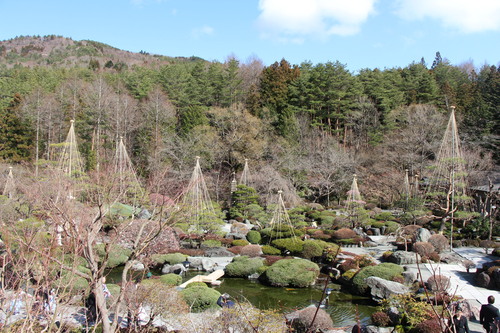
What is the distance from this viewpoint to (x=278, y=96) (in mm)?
39156

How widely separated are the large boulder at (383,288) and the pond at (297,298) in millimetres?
315

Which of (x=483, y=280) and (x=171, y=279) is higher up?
(x=483, y=280)

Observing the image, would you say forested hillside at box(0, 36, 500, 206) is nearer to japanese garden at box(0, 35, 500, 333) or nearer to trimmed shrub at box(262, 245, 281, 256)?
japanese garden at box(0, 35, 500, 333)

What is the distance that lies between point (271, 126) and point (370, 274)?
2320cm

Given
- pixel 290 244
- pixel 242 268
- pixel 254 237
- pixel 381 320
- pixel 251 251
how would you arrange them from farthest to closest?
pixel 254 237, pixel 290 244, pixel 251 251, pixel 242 268, pixel 381 320

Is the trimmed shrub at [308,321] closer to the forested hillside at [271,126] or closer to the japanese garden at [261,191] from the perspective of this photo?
the japanese garden at [261,191]

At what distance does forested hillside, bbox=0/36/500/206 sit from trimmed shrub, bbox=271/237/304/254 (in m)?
9.16

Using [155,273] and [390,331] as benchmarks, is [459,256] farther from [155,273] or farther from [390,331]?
[155,273]

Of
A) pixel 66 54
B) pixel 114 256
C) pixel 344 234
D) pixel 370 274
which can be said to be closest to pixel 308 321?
pixel 370 274

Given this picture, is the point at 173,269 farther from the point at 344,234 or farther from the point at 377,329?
the point at 344,234

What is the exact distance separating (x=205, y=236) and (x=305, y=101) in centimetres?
2282

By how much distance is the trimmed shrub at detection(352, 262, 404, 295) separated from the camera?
479 inches

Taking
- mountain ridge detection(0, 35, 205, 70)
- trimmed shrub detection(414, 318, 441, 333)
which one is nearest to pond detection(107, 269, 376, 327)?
trimmed shrub detection(414, 318, 441, 333)

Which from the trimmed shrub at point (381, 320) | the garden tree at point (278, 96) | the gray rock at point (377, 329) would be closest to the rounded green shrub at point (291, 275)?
the trimmed shrub at point (381, 320)
